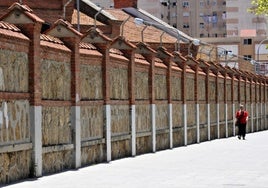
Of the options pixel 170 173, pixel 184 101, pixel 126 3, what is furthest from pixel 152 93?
pixel 126 3

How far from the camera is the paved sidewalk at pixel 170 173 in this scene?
A: 15.0 metres

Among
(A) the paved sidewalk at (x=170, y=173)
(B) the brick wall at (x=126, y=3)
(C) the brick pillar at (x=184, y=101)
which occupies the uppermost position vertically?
(B) the brick wall at (x=126, y=3)

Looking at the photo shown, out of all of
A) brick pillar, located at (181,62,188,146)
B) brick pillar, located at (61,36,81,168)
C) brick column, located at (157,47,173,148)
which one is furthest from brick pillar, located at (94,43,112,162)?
brick pillar, located at (181,62,188,146)

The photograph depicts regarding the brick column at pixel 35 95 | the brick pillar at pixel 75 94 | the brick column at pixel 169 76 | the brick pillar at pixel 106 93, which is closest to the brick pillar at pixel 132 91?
the brick pillar at pixel 106 93

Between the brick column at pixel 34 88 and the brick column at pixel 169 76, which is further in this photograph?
the brick column at pixel 169 76

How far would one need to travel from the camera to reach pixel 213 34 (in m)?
139

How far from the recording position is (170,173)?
17.7 metres

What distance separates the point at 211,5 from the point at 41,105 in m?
123

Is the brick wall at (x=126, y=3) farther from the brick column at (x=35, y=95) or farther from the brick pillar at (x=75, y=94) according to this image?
the brick column at (x=35, y=95)

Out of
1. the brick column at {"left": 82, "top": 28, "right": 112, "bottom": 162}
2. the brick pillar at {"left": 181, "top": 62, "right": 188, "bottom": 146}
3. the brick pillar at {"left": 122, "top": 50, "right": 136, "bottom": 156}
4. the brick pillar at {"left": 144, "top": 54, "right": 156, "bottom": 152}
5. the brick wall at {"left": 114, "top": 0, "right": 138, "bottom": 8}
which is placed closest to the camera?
the brick column at {"left": 82, "top": 28, "right": 112, "bottom": 162}

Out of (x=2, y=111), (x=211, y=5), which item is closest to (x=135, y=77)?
(x=2, y=111)

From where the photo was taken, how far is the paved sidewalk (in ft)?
49.2

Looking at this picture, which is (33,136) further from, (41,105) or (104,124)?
(104,124)

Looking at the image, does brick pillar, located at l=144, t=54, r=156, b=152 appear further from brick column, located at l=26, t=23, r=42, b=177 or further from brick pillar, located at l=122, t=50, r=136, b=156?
brick column, located at l=26, t=23, r=42, b=177
